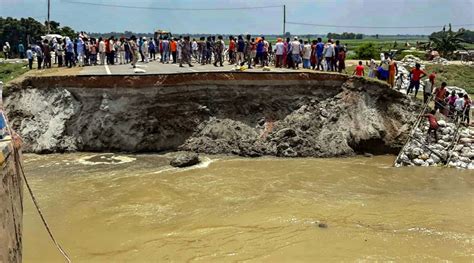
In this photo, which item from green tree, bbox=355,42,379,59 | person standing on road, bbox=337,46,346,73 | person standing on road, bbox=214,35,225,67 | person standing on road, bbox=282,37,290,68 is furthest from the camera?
green tree, bbox=355,42,379,59

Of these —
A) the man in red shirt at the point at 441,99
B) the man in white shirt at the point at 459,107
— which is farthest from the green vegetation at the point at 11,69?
the man in white shirt at the point at 459,107

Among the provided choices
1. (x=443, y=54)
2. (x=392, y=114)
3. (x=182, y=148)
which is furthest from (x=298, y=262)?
(x=443, y=54)

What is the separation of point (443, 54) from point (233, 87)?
3691 cm

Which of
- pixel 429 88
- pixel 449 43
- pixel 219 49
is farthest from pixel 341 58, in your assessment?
pixel 449 43

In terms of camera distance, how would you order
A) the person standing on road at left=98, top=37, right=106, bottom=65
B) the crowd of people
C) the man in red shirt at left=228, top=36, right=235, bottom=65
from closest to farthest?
the crowd of people < the man in red shirt at left=228, top=36, right=235, bottom=65 < the person standing on road at left=98, top=37, right=106, bottom=65

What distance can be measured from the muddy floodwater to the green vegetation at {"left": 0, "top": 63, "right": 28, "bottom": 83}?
55.3 feet

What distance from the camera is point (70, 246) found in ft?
35.9

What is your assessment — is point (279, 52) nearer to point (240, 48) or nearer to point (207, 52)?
point (240, 48)

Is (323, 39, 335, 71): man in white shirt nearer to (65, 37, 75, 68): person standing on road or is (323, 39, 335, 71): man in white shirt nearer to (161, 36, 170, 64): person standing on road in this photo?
(161, 36, 170, 64): person standing on road

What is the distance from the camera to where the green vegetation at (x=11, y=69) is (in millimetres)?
33188

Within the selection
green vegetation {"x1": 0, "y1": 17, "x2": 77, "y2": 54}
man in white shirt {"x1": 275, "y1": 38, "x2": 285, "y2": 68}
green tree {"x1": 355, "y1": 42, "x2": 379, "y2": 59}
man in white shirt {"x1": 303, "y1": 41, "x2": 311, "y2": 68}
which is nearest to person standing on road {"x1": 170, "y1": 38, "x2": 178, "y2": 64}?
man in white shirt {"x1": 275, "y1": 38, "x2": 285, "y2": 68}

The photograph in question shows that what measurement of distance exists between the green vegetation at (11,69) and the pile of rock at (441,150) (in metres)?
25.8

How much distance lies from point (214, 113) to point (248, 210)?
7622mm

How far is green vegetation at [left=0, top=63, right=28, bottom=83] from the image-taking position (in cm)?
3319
